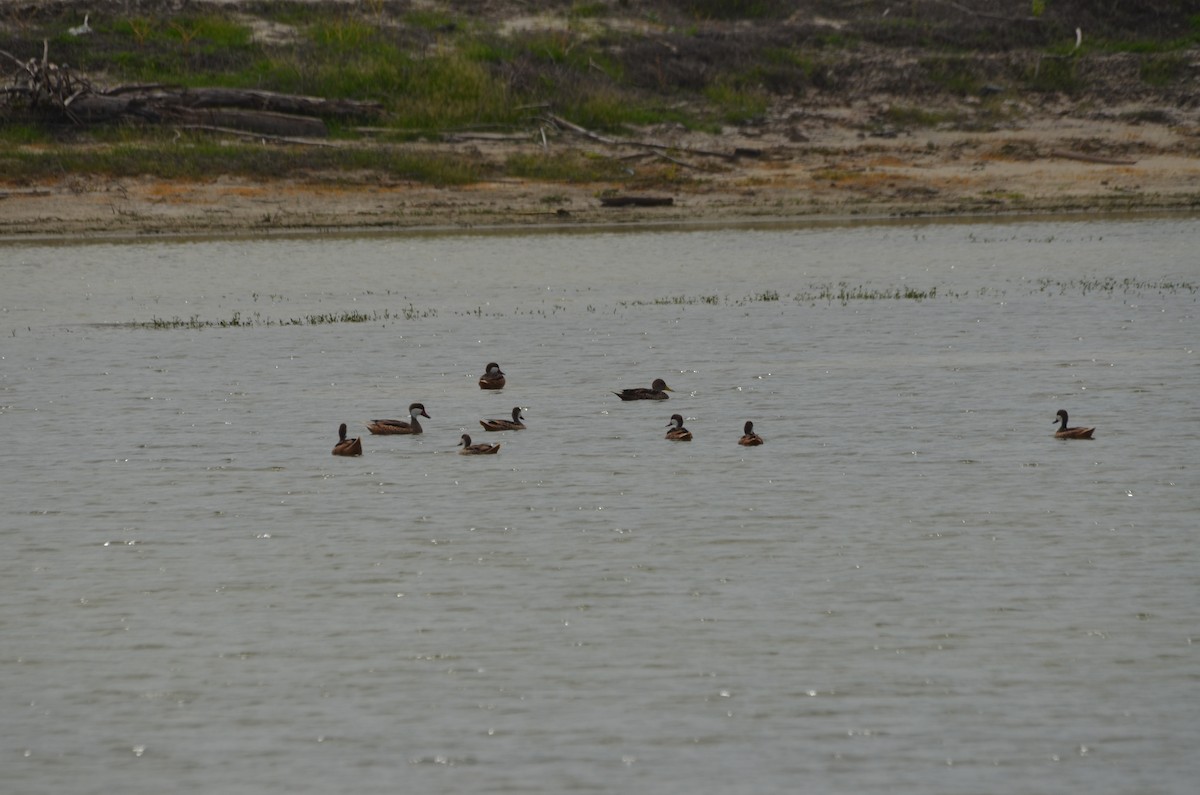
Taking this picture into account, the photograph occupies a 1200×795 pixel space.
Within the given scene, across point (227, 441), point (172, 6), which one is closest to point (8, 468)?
point (227, 441)

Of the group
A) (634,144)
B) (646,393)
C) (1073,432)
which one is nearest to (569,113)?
(634,144)

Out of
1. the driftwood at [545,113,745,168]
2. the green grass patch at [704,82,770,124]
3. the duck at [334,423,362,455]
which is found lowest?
the duck at [334,423,362,455]

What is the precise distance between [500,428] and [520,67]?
24.1 metres

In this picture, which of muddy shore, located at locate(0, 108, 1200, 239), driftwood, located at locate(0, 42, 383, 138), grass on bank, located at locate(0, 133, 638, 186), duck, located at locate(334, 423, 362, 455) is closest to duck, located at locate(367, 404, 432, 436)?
duck, located at locate(334, 423, 362, 455)

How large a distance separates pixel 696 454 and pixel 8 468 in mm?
6049

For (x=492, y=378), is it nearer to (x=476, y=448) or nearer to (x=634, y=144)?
(x=476, y=448)

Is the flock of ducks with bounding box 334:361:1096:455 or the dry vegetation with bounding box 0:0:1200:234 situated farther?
the dry vegetation with bounding box 0:0:1200:234

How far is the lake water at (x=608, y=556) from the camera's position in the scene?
313 inches

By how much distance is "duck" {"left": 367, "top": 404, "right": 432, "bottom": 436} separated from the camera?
1545 centimetres

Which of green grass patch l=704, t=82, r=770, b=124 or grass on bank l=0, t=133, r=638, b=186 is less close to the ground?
green grass patch l=704, t=82, r=770, b=124

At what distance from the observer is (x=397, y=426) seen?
1546 centimetres

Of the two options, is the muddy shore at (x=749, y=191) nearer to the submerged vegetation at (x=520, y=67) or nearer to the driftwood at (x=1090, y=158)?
the driftwood at (x=1090, y=158)

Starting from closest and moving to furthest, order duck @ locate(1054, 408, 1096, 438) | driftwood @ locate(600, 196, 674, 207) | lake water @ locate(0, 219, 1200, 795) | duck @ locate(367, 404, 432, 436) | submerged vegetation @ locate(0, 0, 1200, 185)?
lake water @ locate(0, 219, 1200, 795) < duck @ locate(1054, 408, 1096, 438) < duck @ locate(367, 404, 432, 436) < driftwood @ locate(600, 196, 674, 207) < submerged vegetation @ locate(0, 0, 1200, 185)

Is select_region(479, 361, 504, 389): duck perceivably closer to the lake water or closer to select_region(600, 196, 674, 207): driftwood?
the lake water
